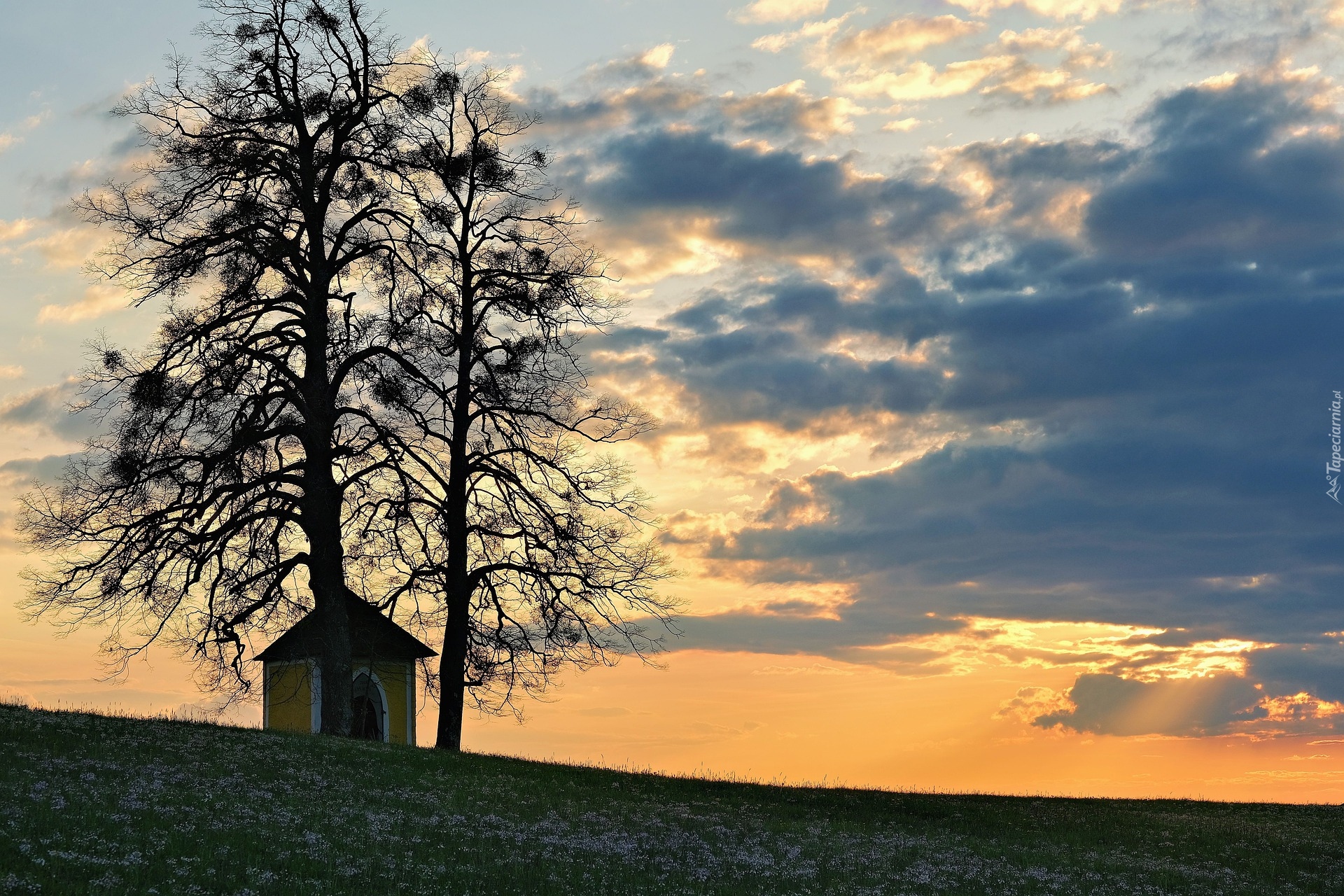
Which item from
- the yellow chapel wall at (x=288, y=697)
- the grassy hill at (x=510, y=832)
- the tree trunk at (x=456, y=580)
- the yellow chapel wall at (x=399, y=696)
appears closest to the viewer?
the grassy hill at (x=510, y=832)

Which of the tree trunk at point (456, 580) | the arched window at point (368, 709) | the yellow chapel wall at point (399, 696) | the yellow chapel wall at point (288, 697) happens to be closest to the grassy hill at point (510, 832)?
the tree trunk at point (456, 580)

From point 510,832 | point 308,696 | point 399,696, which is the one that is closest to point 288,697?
point 308,696

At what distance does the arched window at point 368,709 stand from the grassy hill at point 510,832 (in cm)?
931

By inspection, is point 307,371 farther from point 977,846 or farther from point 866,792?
point 977,846

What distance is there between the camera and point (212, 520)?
28688mm

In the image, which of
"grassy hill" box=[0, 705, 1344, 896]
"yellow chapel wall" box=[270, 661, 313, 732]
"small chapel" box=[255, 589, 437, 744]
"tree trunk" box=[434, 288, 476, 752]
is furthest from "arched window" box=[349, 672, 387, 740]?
"grassy hill" box=[0, 705, 1344, 896]

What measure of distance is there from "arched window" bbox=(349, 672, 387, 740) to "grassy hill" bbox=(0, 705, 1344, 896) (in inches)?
366

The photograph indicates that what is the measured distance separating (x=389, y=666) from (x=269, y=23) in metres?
19.1

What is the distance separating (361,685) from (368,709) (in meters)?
0.80

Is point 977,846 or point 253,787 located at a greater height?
point 253,787

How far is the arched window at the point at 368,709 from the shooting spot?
36.1 meters

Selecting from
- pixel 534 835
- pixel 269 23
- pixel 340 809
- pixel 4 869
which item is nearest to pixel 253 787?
pixel 340 809

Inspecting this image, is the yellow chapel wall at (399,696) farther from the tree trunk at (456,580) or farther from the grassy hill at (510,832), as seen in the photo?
the grassy hill at (510,832)

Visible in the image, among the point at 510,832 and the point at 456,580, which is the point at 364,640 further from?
the point at 510,832
